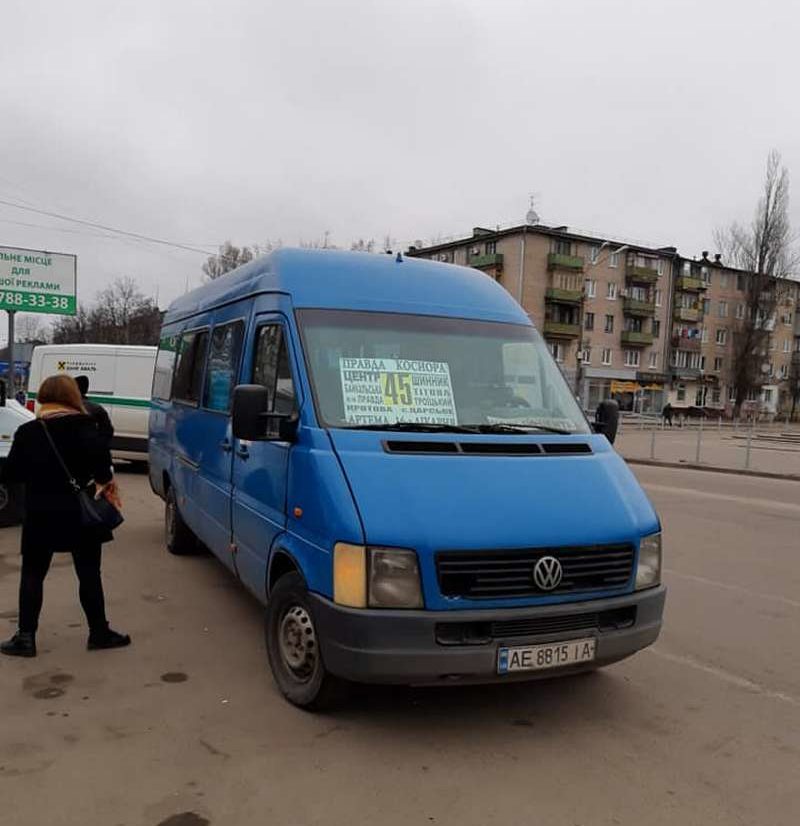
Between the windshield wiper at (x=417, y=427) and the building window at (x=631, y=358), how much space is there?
227 ft

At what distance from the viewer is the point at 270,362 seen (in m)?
4.68

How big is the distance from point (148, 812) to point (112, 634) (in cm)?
211

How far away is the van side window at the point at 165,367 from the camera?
7.91 meters

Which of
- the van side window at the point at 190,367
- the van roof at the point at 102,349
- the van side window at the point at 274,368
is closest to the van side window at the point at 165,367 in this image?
the van side window at the point at 190,367

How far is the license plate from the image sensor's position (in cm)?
352

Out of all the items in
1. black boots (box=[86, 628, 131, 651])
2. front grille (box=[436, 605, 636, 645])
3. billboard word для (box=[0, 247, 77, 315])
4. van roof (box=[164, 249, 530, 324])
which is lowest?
black boots (box=[86, 628, 131, 651])

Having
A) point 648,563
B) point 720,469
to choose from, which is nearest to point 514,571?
point 648,563

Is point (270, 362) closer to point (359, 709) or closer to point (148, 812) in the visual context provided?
point (359, 709)

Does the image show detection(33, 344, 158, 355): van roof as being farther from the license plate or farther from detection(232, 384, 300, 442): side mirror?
the license plate

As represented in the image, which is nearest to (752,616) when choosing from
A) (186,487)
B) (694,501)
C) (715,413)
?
(186,487)

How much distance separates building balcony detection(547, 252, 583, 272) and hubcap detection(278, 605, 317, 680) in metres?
62.1

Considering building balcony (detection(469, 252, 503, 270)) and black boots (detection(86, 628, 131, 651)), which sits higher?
building balcony (detection(469, 252, 503, 270))

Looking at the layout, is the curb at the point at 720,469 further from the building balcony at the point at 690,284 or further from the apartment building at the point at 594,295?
the building balcony at the point at 690,284

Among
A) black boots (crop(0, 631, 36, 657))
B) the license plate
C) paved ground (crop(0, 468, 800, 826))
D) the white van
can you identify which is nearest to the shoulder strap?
black boots (crop(0, 631, 36, 657))
